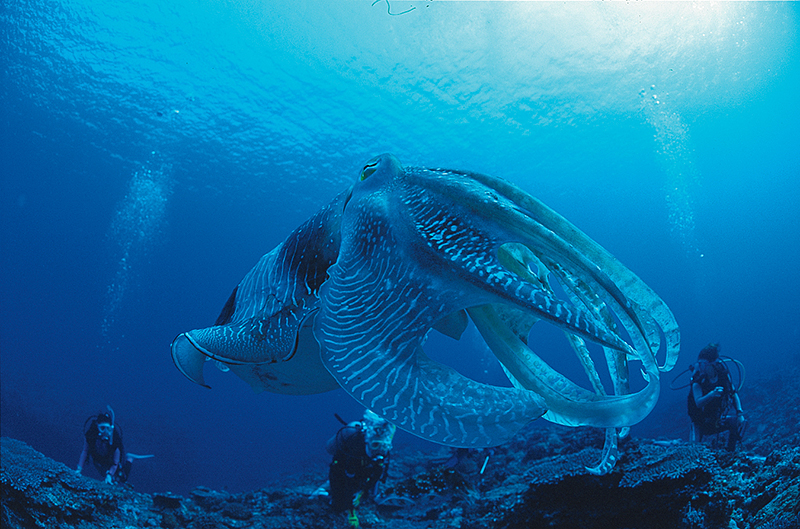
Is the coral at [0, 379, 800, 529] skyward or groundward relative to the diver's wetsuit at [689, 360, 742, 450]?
groundward

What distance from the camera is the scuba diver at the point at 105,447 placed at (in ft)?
27.9

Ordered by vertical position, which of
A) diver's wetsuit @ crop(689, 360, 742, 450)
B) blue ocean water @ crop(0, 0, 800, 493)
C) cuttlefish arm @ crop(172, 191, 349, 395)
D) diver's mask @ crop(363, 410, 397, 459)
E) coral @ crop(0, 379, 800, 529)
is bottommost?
coral @ crop(0, 379, 800, 529)

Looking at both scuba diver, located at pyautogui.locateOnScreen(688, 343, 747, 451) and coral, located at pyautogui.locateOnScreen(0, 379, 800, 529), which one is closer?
coral, located at pyautogui.locateOnScreen(0, 379, 800, 529)

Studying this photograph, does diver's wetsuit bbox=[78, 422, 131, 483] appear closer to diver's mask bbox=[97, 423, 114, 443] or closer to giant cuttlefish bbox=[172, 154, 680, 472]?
diver's mask bbox=[97, 423, 114, 443]

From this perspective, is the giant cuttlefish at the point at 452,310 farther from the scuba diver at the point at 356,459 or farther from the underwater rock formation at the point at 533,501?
the scuba diver at the point at 356,459

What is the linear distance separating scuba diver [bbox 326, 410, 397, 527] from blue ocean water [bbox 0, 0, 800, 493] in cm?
409

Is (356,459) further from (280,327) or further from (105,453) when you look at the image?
(105,453)

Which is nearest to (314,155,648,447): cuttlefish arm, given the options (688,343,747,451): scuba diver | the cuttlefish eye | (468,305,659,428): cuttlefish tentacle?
(468,305,659,428): cuttlefish tentacle

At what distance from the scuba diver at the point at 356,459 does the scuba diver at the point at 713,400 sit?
5.44 m

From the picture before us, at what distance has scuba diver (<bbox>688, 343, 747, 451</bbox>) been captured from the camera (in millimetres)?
6379

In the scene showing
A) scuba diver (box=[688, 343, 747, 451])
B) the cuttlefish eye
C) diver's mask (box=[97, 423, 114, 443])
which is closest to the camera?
the cuttlefish eye

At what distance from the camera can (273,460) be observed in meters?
37.1

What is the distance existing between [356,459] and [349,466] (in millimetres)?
196

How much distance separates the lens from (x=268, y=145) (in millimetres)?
27953
